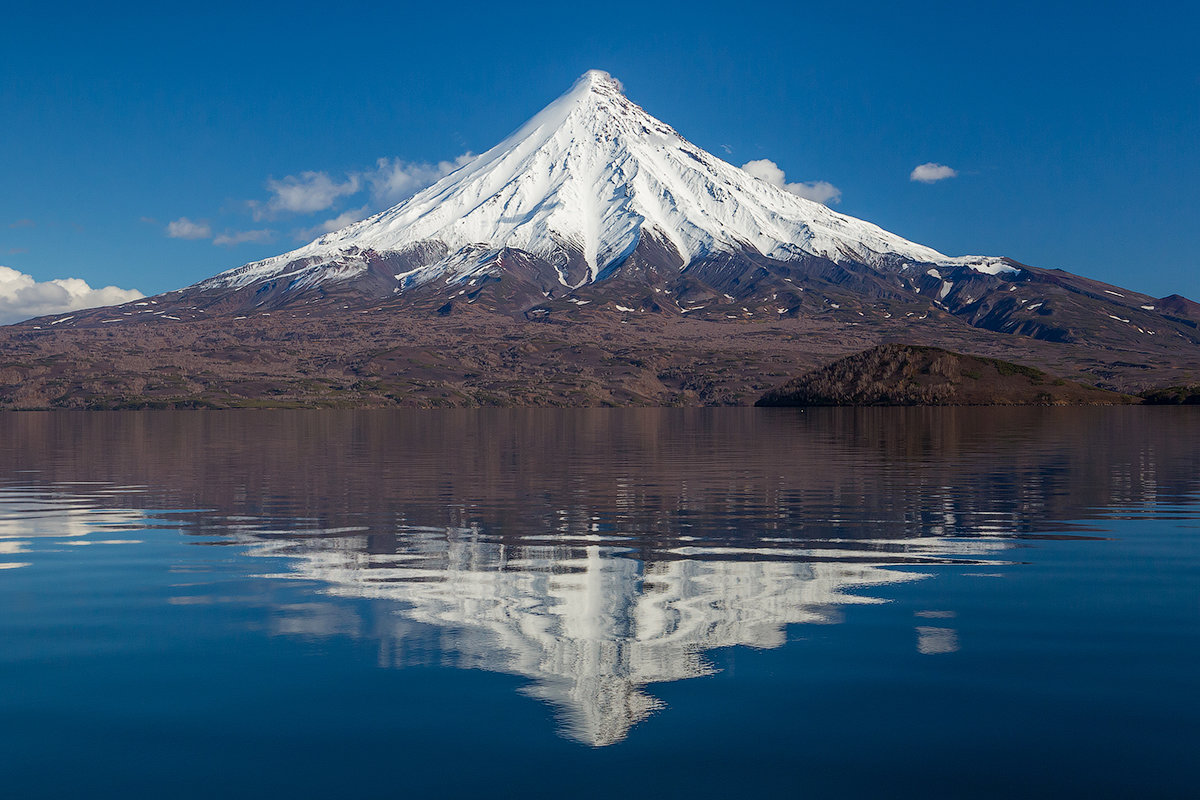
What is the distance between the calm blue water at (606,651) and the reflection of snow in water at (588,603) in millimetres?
111

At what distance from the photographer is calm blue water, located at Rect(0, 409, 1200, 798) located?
12570mm

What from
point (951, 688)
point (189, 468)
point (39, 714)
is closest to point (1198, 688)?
point (951, 688)

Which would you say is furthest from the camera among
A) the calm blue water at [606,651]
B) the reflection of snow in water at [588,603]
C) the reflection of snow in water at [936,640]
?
the reflection of snow in water at [936,640]

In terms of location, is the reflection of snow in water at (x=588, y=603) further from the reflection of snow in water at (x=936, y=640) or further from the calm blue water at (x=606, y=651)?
the reflection of snow in water at (x=936, y=640)

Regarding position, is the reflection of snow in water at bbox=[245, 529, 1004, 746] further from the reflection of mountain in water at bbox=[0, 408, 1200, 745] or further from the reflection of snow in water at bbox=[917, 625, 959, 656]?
the reflection of snow in water at bbox=[917, 625, 959, 656]

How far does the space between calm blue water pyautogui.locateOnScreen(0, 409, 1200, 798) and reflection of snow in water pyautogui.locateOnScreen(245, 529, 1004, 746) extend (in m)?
0.11

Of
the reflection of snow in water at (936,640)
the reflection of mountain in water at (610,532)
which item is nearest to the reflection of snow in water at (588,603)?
the reflection of mountain in water at (610,532)

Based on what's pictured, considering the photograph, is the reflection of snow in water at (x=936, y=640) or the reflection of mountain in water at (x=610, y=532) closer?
the reflection of snow in water at (x=936, y=640)

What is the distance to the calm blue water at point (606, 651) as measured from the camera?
1257cm

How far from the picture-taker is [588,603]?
21.7 m

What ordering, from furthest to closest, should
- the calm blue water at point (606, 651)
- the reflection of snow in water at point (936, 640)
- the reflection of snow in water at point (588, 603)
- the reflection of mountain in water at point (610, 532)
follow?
the reflection of mountain in water at point (610, 532), the reflection of snow in water at point (936, 640), the reflection of snow in water at point (588, 603), the calm blue water at point (606, 651)

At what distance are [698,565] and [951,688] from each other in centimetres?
1156

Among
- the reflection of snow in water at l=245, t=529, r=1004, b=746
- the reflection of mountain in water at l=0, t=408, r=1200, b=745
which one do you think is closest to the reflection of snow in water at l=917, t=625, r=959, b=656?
the reflection of mountain in water at l=0, t=408, r=1200, b=745

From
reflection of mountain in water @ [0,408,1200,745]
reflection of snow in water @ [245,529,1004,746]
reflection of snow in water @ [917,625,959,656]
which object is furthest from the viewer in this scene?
reflection of mountain in water @ [0,408,1200,745]
